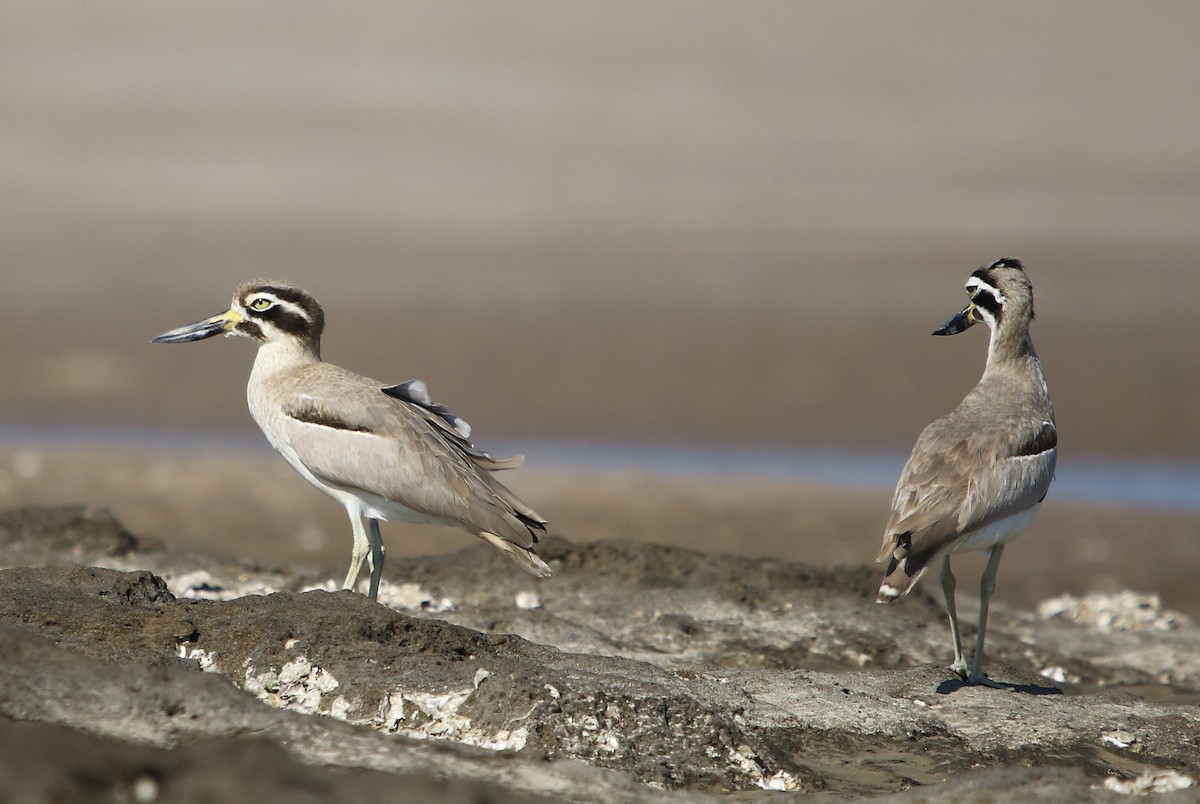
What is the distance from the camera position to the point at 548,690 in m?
5.03

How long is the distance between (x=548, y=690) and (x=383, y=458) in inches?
88.5

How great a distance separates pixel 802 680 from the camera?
19.9 ft

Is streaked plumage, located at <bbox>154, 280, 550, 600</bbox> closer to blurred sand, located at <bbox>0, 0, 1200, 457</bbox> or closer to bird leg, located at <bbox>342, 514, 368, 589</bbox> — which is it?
bird leg, located at <bbox>342, 514, 368, 589</bbox>

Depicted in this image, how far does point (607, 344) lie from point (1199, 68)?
2115 centimetres

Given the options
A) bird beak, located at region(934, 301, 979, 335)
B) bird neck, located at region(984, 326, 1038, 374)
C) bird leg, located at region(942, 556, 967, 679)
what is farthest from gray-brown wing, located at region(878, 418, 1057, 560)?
bird beak, located at region(934, 301, 979, 335)

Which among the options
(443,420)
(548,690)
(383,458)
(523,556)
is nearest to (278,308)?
(443,420)

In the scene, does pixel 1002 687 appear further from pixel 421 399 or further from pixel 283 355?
pixel 283 355

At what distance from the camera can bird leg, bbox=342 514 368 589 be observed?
23.2 feet

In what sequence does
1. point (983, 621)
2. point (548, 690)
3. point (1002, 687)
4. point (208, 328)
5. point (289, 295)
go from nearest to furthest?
1. point (548, 690)
2. point (1002, 687)
3. point (983, 621)
4. point (289, 295)
5. point (208, 328)

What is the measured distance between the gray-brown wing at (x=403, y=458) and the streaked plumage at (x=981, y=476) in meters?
1.63

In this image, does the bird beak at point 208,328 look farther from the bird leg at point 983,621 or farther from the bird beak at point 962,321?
the bird leg at point 983,621

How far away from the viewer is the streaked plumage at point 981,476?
6.30 m

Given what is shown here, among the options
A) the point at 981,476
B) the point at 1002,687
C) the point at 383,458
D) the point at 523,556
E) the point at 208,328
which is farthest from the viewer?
the point at 208,328

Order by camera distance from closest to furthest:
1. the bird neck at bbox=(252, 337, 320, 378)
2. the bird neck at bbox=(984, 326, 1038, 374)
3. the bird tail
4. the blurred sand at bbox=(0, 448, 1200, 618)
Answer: the bird tail < the bird neck at bbox=(984, 326, 1038, 374) < the bird neck at bbox=(252, 337, 320, 378) < the blurred sand at bbox=(0, 448, 1200, 618)
